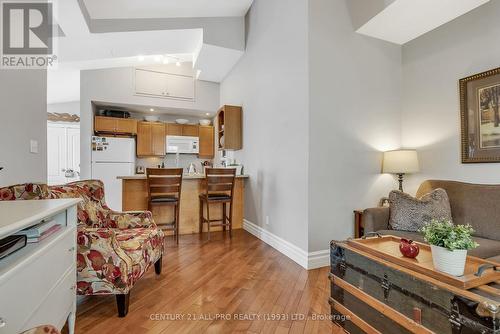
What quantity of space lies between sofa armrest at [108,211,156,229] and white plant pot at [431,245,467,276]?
2.20 m

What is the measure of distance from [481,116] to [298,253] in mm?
2252

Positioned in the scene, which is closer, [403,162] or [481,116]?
[481,116]

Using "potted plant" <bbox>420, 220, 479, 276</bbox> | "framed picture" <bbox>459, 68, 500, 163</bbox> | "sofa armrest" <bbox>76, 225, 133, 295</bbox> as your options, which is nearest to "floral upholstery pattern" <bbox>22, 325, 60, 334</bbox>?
"sofa armrest" <bbox>76, 225, 133, 295</bbox>

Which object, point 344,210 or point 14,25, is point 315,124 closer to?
point 344,210

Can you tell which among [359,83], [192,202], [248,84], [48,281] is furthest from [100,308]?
[248,84]

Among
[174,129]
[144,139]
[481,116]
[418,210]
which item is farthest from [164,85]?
[481,116]

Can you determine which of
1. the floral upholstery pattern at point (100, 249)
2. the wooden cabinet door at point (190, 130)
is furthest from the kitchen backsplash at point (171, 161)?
the floral upholstery pattern at point (100, 249)

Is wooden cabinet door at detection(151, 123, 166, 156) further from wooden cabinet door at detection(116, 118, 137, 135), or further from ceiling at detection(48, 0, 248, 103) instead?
ceiling at detection(48, 0, 248, 103)

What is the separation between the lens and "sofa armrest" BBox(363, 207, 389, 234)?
94.3 inches

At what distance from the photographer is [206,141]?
6156 mm

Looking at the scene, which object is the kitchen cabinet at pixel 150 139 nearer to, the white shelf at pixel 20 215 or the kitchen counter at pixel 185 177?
the kitchen counter at pixel 185 177

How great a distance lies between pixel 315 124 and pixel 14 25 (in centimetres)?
309

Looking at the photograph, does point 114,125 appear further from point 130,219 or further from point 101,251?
point 101,251

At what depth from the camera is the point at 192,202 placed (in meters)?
3.76
